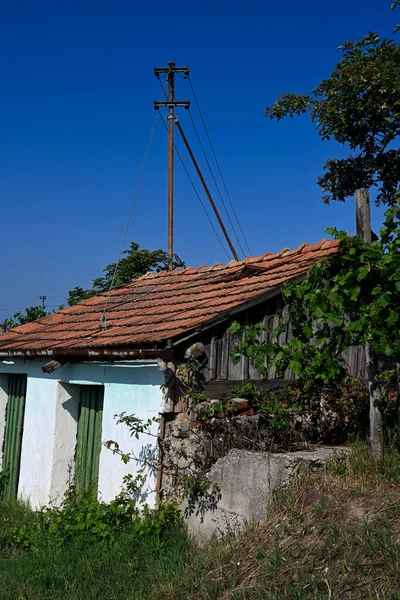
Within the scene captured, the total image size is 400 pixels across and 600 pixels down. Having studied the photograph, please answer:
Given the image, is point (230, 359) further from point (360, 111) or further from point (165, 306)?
point (360, 111)

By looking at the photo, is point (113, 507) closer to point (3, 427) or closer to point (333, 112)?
point (3, 427)

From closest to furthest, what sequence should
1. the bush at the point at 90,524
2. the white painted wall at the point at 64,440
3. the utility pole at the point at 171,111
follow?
the bush at the point at 90,524 < the white painted wall at the point at 64,440 < the utility pole at the point at 171,111

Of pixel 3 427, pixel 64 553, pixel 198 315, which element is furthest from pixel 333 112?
pixel 64 553

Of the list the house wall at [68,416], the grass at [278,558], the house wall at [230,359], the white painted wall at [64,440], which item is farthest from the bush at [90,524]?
the house wall at [230,359]

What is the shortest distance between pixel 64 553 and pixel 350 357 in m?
4.23

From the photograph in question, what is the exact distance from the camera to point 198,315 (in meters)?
7.03

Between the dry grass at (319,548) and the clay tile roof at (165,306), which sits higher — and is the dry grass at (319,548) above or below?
below

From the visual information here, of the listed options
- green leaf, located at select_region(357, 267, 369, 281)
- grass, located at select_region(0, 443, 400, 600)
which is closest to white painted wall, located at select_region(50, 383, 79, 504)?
grass, located at select_region(0, 443, 400, 600)

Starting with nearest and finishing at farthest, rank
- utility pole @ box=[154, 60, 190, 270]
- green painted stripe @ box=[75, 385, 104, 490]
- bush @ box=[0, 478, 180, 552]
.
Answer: bush @ box=[0, 478, 180, 552] < green painted stripe @ box=[75, 385, 104, 490] < utility pole @ box=[154, 60, 190, 270]

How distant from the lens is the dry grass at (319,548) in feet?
12.6

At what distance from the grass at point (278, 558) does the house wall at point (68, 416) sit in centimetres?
115

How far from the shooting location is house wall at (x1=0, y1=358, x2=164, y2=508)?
22.5 ft

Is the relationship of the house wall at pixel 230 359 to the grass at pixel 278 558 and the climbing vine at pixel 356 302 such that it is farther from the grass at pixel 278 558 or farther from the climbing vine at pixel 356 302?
the grass at pixel 278 558

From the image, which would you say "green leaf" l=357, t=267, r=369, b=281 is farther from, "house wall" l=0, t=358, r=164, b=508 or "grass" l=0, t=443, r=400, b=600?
"house wall" l=0, t=358, r=164, b=508
